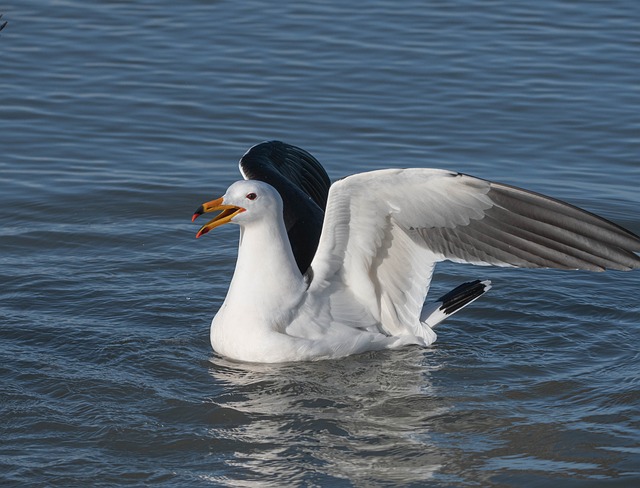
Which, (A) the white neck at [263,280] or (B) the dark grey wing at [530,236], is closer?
(B) the dark grey wing at [530,236]

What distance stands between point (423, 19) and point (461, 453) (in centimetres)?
1079

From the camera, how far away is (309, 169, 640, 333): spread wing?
8.09m

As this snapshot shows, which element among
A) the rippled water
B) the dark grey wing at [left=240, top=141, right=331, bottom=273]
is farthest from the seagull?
the dark grey wing at [left=240, top=141, right=331, bottom=273]

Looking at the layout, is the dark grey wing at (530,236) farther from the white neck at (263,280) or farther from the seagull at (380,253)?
the white neck at (263,280)

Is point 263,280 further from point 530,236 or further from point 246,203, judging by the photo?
point 530,236

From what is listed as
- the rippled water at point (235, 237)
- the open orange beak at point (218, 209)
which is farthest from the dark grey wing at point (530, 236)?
the open orange beak at point (218, 209)

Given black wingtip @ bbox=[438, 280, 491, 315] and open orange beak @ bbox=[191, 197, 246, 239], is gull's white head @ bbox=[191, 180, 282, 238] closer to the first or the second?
open orange beak @ bbox=[191, 197, 246, 239]

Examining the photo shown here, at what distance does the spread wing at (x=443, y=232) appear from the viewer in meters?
8.09

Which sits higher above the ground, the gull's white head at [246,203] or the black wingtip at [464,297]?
the gull's white head at [246,203]

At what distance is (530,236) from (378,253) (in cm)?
99

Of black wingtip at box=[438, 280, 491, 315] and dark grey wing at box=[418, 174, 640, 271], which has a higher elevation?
dark grey wing at box=[418, 174, 640, 271]

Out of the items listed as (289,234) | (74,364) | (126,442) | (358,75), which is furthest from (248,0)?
(126,442)

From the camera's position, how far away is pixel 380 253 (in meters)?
8.66

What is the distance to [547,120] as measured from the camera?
13.9 m
